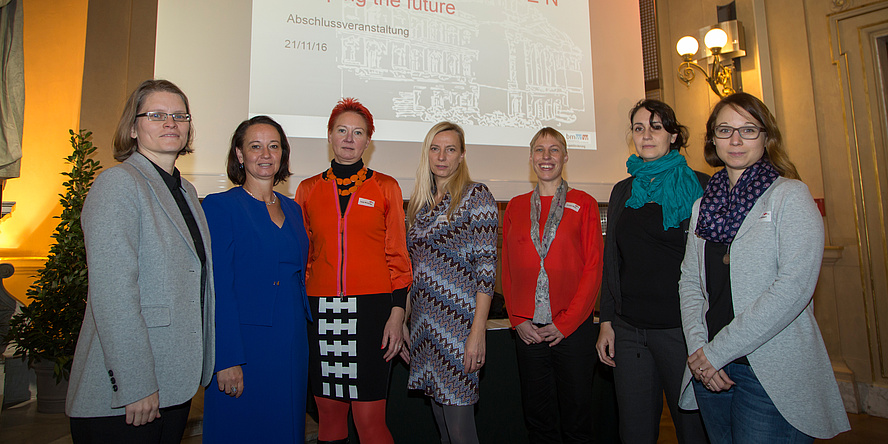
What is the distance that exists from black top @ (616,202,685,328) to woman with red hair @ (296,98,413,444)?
2.75 feet

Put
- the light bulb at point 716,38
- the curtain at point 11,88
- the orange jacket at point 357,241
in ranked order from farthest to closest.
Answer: the light bulb at point 716,38, the curtain at point 11,88, the orange jacket at point 357,241

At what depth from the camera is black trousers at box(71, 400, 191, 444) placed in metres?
1.11

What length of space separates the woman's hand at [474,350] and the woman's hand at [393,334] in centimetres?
25

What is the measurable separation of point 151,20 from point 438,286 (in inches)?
119

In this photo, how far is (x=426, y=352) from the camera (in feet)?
5.76

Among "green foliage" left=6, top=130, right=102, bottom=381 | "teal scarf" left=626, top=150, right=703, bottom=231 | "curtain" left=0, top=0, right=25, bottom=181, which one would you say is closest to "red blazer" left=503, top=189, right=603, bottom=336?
"teal scarf" left=626, top=150, right=703, bottom=231

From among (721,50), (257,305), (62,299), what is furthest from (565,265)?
(721,50)

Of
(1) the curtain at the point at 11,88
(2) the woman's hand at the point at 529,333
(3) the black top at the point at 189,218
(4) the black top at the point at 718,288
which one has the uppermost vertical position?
(1) the curtain at the point at 11,88

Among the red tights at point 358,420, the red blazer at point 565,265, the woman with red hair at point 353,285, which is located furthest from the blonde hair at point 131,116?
the red blazer at point 565,265

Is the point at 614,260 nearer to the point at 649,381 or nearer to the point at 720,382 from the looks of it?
the point at 649,381

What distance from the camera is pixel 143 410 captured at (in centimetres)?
114

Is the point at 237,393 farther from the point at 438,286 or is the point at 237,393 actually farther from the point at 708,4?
the point at 708,4

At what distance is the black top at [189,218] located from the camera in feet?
4.40

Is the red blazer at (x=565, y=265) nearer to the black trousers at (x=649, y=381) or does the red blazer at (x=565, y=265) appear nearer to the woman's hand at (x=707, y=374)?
the black trousers at (x=649, y=381)
